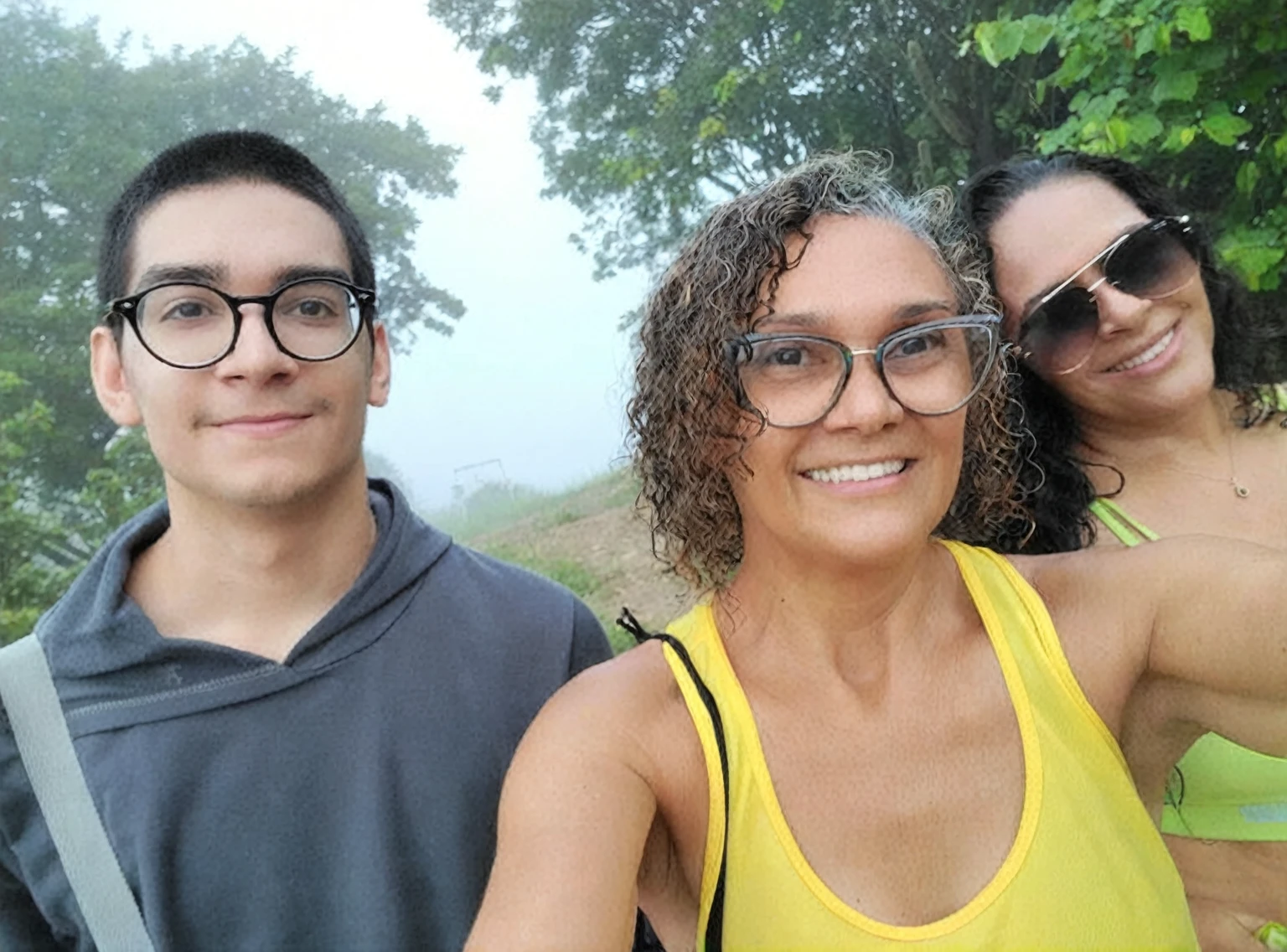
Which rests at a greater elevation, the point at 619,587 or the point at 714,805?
the point at 714,805

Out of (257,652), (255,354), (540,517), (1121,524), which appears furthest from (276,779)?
(540,517)

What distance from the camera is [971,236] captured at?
154 centimetres

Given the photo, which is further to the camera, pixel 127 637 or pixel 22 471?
pixel 22 471

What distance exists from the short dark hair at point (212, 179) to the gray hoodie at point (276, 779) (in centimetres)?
43

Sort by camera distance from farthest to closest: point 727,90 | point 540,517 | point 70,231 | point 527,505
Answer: point 540,517
point 527,505
point 727,90
point 70,231

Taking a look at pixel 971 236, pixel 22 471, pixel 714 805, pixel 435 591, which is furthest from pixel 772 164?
pixel 714 805

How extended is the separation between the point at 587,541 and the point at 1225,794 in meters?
4.39

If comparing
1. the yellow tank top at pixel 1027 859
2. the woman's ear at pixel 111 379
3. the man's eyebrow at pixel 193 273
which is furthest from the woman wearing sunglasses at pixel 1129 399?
the woman's ear at pixel 111 379

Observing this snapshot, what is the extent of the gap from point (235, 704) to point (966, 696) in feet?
3.04

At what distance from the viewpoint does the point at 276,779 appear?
3.78ft

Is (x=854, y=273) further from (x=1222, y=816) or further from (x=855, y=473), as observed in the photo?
(x=1222, y=816)

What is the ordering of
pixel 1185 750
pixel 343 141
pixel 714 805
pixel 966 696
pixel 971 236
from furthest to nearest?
pixel 343 141 < pixel 971 236 < pixel 1185 750 < pixel 966 696 < pixel 714 805

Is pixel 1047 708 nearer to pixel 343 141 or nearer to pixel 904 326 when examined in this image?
pixel 904 326

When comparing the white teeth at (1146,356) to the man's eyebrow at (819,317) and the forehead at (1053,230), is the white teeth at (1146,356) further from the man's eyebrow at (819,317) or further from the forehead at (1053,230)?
the man's eyebrow at (819,317)
